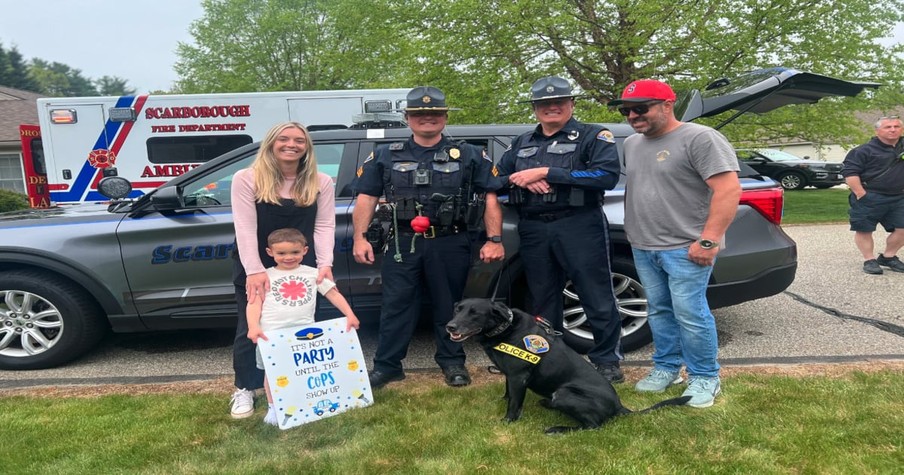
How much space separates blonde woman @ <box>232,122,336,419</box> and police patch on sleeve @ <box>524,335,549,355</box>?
1059mm

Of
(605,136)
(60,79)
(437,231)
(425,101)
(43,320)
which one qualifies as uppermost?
(60,79)

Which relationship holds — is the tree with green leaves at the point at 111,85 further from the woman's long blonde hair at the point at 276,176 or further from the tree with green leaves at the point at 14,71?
the woman's long blonde hair at the point at 276,176

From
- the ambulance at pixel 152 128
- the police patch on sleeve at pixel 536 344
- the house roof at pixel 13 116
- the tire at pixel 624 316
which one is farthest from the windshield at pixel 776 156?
the house roof at pixel 13 116

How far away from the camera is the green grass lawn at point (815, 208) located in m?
10.5

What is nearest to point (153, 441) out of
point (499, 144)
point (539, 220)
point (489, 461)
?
point (489, 461)

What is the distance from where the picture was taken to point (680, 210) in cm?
273

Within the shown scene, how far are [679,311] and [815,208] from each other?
38.9 ft

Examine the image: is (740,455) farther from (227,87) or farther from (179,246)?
(227,87)

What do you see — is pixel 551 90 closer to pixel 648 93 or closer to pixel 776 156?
pixel 648 93

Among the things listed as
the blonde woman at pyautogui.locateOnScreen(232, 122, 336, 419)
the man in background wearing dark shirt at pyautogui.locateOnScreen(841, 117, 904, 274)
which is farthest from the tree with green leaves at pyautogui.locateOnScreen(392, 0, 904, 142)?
the blonde woman at pyautogui.locateOnScreen(232, 122, 336, 419)

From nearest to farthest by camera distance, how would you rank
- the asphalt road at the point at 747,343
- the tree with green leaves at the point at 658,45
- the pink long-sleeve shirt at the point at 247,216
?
the pink long-sleeve shirt at the point at 247,216 < the asphalt road at the point at 747,343 < the tree with green leaves at the point at 658,45

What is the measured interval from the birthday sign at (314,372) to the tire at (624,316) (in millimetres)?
1466

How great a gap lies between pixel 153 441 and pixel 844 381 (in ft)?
11.7

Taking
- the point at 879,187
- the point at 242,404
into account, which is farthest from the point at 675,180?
the point at 879,187
